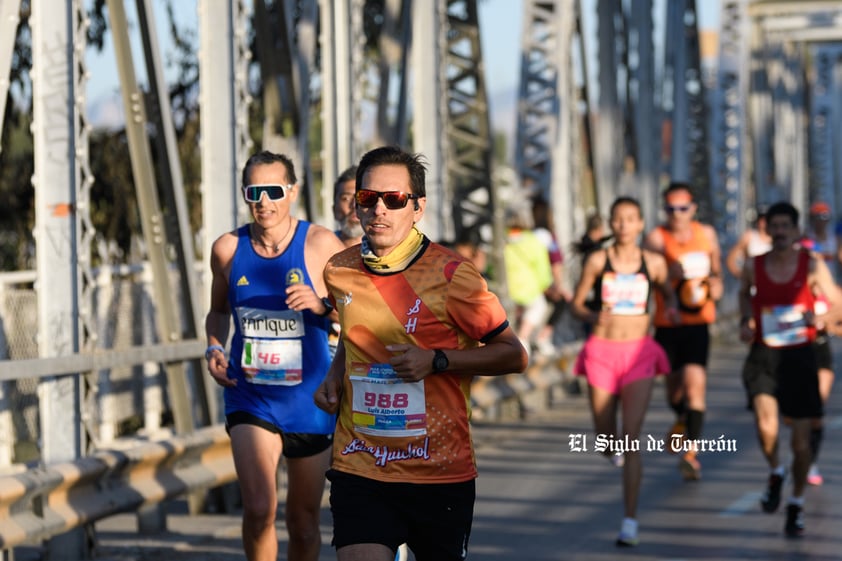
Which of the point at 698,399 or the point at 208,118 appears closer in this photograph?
the point at 208,118

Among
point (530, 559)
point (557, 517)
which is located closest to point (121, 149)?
point (557, 517)

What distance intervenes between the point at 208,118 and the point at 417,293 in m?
5.12

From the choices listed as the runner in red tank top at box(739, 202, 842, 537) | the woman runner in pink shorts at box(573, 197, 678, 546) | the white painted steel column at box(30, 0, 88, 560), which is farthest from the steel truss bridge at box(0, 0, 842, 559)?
the runner in red tank top at box(739, 202, 842, 537)

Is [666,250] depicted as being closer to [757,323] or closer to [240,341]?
[757,323]

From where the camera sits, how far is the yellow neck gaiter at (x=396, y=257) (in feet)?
17.6

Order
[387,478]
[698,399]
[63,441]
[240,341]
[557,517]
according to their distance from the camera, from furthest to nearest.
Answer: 1. [698,399]
2. [557,517]
3. [63,441]
4. [240,341]
5. [387,478]

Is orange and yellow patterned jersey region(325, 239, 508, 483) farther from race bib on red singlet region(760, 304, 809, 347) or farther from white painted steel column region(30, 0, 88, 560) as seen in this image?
race bib on red singlet region(760, 304, 809, 347)

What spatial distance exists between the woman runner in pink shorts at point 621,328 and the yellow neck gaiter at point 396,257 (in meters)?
4.48

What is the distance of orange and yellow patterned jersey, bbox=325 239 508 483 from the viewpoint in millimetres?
5344

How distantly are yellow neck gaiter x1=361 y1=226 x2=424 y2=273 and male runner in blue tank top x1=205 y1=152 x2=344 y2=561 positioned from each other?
1558mm

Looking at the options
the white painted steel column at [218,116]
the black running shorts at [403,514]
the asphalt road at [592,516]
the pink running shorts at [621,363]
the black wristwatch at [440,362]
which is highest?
the white painted steel column at [218,116]

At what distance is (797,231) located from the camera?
10.1 meters

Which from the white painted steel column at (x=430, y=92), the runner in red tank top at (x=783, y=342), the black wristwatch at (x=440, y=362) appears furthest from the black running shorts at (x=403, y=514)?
the white painted steel column at (x=430, y=92)

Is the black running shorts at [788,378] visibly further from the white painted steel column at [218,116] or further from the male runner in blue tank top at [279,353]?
the male runner in blue tank top at [279,353]
